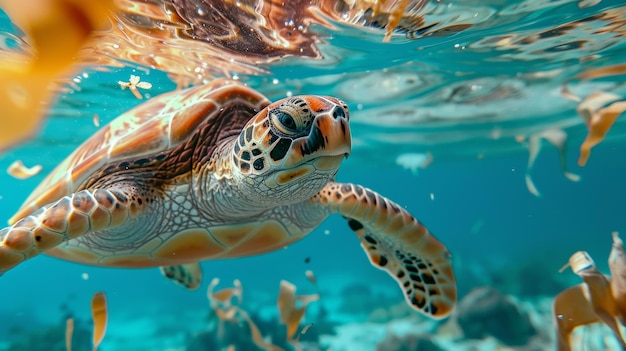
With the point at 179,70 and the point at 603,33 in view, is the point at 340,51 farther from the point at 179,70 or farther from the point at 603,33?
the point at 603,33

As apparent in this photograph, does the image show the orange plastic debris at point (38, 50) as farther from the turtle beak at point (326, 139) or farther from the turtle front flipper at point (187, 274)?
the turtle front flipper at point (187, 274)

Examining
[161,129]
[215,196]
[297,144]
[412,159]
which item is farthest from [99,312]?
[412,159]

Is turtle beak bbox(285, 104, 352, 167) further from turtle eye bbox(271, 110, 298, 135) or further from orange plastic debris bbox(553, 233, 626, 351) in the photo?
orange plastic debris bbox(553, 233, 626, 351)

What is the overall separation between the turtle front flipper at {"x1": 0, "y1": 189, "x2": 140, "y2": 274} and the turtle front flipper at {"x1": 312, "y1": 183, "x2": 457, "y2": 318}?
1552 millimetres

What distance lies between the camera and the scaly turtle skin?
220cm

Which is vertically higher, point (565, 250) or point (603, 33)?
point (565, 250)

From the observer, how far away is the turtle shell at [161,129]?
305 centimetres

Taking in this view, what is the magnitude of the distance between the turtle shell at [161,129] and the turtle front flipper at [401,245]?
1004 millimetres

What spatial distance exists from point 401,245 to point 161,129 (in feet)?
7.35

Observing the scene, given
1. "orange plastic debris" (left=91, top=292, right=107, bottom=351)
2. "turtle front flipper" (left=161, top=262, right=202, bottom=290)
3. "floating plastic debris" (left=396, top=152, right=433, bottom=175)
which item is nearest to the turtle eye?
"orange plastic debris" (left=91, top=292, right=107, bottom=351)

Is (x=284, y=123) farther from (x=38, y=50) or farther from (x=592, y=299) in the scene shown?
(x=592, y=299)

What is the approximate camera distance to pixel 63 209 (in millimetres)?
2367

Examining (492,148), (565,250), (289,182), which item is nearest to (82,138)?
(289,182)

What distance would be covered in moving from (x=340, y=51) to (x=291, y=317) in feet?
13.5
